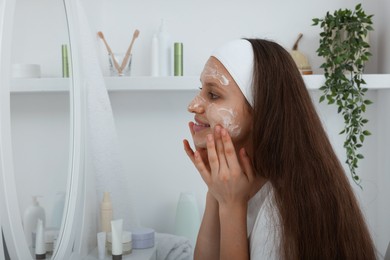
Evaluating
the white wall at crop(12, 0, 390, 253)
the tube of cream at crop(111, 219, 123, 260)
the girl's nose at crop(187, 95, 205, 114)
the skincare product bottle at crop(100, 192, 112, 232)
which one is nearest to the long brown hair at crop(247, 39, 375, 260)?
the girl's nose at crop(187, 95, 205, 114)

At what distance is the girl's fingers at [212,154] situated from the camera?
1021 mm

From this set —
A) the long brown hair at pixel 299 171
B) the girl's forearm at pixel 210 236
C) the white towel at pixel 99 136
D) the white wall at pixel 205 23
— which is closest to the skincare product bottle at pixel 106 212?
the white towel at pixel 99 136

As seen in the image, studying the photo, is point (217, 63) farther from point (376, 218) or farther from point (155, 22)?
point (376, 218)

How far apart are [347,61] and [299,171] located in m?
0.96

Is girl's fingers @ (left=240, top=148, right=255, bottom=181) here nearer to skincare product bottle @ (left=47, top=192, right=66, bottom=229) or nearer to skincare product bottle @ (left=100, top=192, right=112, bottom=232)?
skincare product bottle @ (left=47, top=192, right=66, bottom=229)

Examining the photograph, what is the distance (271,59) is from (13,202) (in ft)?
2.00

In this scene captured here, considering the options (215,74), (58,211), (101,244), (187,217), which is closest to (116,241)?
(101,244)

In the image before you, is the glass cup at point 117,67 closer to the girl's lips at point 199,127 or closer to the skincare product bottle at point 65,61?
the skincare product bottle at point 65,61

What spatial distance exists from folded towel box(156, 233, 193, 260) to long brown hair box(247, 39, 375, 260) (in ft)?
2.55

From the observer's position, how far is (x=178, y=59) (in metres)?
1.87

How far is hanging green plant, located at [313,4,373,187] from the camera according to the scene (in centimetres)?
178

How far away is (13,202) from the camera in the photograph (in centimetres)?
101

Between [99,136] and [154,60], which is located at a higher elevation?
[154,60]

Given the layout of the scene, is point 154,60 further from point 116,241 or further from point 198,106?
point 198,106
